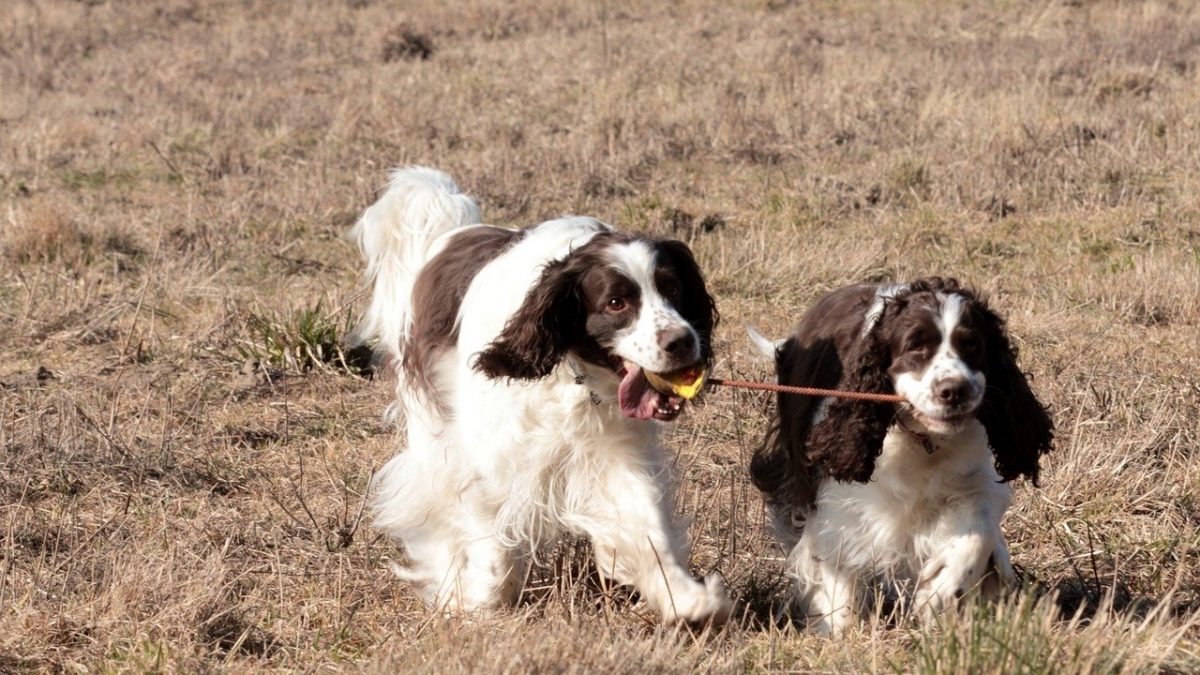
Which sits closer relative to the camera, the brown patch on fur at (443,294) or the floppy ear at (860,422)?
the floppy ear at (860,422)

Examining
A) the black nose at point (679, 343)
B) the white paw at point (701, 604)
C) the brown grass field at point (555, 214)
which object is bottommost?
the brown grass field at point (555, 214)

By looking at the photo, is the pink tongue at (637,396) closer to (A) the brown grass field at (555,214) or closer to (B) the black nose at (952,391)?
(A) the brown grass field at (555,214)

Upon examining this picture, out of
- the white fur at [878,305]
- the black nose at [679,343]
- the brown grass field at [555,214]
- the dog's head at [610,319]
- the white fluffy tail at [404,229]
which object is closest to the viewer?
the black nose at [679,343]

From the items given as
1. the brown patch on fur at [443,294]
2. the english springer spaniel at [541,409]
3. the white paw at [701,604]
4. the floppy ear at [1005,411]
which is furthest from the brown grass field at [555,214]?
the brown patch on fur at [443,294]

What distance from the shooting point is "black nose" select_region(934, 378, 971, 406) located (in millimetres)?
4102

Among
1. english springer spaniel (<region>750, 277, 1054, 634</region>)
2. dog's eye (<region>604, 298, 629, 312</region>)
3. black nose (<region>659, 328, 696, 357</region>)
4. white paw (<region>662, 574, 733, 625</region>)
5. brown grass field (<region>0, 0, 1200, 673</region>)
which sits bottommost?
brown grass field (<region>0, 0, 1200, 673</region>)

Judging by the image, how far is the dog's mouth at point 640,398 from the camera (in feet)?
14.0

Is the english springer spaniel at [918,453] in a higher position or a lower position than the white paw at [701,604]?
higher

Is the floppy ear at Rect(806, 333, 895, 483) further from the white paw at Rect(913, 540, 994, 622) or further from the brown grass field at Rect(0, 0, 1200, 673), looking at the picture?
the brown grass field at Rect(0, 0, 1200, 673)

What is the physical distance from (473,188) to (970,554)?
6862 millimetres

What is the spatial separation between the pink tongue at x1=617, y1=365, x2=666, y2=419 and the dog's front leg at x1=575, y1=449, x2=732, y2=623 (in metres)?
0.29

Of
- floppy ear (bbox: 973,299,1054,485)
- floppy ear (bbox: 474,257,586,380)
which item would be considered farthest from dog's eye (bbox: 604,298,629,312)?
floppy ear (bbox: 973,299,1054,485)

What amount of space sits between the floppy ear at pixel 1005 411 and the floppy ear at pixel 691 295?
0.74 m

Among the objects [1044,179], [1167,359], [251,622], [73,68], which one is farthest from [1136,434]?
[73,68]
